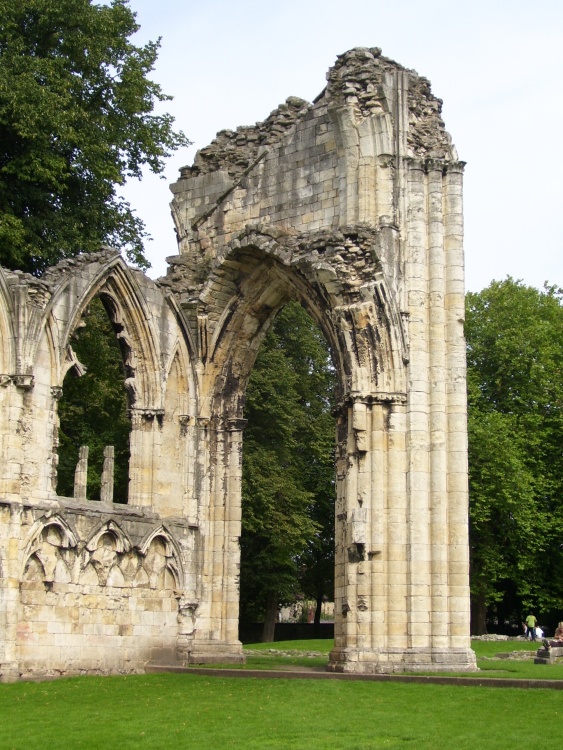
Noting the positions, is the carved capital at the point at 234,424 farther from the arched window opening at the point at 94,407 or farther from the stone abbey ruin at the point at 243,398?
the arched window opening at the point at 94,407

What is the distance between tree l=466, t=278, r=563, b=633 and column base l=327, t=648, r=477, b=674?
12.4 m

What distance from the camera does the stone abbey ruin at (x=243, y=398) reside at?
17.5 m

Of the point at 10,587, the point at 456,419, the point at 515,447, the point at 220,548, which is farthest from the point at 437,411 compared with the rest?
the point at 515,447

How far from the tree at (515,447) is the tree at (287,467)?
12.1 ft

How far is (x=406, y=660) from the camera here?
1733 centimetres

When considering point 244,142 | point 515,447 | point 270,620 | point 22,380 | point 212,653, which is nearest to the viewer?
point 22,380

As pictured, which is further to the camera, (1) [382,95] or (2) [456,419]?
(1) [382,95]

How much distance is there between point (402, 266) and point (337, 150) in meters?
2.30

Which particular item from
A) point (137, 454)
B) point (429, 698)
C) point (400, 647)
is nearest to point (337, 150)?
point (137, 454)

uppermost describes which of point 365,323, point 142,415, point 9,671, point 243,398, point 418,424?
point 365,323

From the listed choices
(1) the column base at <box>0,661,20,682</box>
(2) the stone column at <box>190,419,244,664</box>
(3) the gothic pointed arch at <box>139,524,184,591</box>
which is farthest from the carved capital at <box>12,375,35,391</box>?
(2) the stone column at <box>190,419,244,664</box>

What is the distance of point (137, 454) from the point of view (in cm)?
1986

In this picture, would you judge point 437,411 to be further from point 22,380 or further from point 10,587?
point 10,587

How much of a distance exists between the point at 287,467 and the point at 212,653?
9.89 metres
